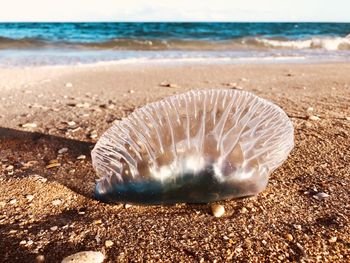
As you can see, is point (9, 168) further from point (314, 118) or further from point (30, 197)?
point (314, 118)

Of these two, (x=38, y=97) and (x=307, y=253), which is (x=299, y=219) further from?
(x=38, y=97)

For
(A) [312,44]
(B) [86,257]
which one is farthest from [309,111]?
(A) [312,44]

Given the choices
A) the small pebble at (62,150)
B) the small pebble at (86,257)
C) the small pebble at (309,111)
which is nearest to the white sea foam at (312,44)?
the small pebble at (309,111)

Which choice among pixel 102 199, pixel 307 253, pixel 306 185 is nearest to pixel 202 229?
pixel 307 253

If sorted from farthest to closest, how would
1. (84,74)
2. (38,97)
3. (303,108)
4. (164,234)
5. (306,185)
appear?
(84,74) < (38,97) < (303,108) < (306,185) < (164,234)

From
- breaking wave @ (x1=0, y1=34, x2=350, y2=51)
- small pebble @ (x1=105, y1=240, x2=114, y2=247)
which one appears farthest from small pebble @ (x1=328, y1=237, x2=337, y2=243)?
breaking wave @ (x1=0, y1=34, x2=350, y2=51)

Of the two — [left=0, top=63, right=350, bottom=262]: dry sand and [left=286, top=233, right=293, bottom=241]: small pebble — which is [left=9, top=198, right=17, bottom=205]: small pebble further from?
[left=286, top=233, right=293, bottom=241]: small pebble
